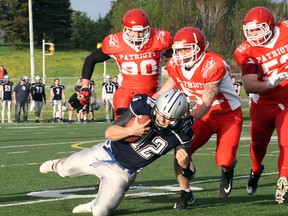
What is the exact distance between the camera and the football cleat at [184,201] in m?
7.11

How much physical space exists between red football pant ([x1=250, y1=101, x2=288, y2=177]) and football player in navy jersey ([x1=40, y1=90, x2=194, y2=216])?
3.26 feet

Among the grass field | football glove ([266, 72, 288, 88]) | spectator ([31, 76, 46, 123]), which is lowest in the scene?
spectator ([31, 76, 46, 123])

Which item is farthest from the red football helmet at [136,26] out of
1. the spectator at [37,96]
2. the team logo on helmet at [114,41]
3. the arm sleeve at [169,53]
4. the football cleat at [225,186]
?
the spectator at [37,96]

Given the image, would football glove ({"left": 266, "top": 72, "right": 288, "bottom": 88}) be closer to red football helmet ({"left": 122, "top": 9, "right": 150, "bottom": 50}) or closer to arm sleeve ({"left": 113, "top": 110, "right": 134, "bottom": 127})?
arm sleeve ({"left": 113, "top": 110, "right": 134, "bottom": 127})

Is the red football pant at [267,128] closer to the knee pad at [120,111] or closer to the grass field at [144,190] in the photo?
the grass field at [144,190]

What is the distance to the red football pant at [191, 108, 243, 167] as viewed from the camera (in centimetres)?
761

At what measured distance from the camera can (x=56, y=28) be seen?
68062 mm

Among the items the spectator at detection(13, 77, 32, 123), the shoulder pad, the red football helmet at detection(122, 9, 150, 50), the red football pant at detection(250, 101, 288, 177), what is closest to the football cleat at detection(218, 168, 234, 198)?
the red football pant at detection(250, 101, 288, 177)

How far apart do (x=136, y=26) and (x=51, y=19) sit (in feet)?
197

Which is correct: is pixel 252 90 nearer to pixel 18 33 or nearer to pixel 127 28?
pixel 127 28

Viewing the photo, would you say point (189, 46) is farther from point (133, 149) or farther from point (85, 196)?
point (85, 196)

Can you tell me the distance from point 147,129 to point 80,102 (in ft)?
9.41

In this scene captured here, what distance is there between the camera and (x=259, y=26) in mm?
7652

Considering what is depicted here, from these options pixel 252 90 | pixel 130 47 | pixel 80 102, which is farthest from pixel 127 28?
pixel 252 90
